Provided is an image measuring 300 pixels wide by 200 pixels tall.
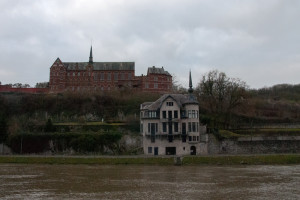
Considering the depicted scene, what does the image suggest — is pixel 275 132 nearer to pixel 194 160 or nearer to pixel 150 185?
pixel 194 160

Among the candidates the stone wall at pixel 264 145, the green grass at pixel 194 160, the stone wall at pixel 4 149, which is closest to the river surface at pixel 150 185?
the green grass at pixel 194 160

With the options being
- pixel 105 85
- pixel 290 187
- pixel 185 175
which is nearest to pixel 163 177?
pixel 185 175

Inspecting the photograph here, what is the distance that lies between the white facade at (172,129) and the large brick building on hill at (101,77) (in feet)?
103

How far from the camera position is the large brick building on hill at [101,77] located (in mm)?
77400

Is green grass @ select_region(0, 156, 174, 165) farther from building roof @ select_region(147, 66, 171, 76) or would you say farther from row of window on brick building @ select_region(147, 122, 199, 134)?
building roof @ select_region(147, 66, 171, 76)

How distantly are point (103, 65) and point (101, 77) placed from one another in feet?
10.8

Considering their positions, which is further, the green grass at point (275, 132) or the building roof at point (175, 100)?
the building roof at point (175, 100)

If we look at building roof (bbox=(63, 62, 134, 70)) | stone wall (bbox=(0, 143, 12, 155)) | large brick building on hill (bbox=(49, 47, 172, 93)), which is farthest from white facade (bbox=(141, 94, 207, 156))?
building roof (bbox=(63, 62, 134, 70))

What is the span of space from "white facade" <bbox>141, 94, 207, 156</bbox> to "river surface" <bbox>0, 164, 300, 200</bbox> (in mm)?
16137

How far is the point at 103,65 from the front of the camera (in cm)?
7975

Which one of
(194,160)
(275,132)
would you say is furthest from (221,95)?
(194,160)

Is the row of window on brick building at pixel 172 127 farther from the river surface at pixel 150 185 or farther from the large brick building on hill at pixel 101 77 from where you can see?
the large brick building on hill at pixel 101 77

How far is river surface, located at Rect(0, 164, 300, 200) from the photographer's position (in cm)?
1875

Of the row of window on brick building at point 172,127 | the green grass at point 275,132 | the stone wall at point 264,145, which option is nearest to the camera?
the stone wall at point 264,145
